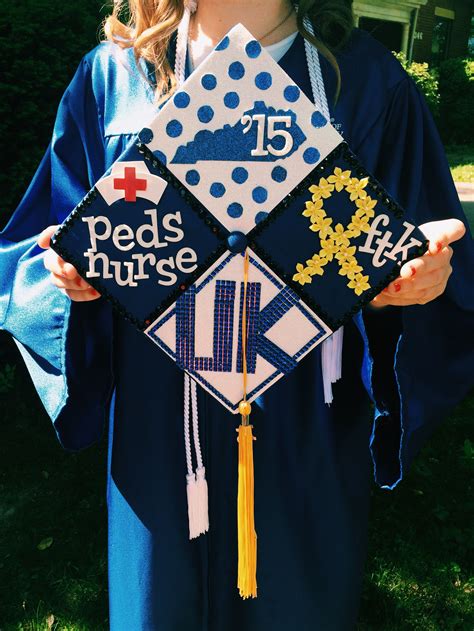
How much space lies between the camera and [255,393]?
1.33m

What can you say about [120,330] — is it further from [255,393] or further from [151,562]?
[151,562]

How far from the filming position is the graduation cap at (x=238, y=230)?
3.70 feet

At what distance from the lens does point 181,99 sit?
3.70 ft

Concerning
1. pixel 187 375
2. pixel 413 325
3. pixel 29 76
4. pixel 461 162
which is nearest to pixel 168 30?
pixel 187 375

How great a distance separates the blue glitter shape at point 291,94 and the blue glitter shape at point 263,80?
3 centimetres

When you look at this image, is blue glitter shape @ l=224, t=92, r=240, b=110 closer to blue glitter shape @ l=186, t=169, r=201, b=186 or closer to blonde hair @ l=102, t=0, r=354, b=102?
blue glitter shape @ l=186, t=169, r=201, b=186

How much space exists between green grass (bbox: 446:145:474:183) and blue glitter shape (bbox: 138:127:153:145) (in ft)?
30.9

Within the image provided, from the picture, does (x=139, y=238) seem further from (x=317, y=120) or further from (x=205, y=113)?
(x=317, y=120)

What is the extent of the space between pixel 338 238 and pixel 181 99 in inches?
14.6

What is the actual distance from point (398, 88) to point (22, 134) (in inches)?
94.2

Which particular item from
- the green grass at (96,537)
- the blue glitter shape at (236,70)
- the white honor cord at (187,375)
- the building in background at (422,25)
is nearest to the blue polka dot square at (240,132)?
the blue glitter shape at (236,70)

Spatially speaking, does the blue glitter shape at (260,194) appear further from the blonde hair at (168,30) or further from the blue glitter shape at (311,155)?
the blonde hair at (168,30)

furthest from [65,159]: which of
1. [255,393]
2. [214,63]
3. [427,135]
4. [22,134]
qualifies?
[22,134]

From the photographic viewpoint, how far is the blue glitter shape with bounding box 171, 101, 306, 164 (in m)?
1.13
